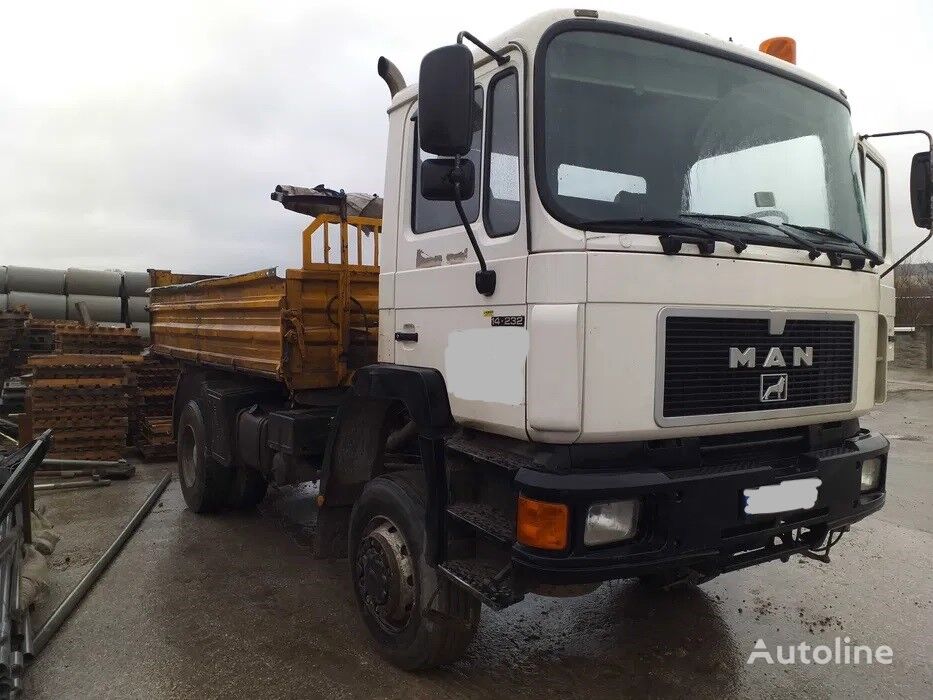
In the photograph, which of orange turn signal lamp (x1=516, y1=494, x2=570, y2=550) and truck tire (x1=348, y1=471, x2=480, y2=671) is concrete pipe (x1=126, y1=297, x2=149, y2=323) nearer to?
truck tire (x1=348, y1=471, x2=480, y2=671)

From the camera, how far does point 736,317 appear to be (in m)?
2.80

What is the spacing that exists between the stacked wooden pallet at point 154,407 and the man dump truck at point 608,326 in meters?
5.42

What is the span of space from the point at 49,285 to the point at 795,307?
15.0 m

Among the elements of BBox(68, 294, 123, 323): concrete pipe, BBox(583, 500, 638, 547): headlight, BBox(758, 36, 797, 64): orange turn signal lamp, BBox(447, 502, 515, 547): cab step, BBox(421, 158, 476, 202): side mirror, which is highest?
BBox(758, 36, 797, 64): orange turn signal lamp

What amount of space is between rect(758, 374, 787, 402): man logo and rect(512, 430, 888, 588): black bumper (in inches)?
10.7

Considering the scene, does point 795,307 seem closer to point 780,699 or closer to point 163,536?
point 780,699

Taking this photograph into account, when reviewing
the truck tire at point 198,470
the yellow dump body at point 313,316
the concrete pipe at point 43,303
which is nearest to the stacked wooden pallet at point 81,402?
the truck tire at point 198,470

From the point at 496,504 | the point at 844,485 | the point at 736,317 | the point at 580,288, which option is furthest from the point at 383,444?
the point at 844,485

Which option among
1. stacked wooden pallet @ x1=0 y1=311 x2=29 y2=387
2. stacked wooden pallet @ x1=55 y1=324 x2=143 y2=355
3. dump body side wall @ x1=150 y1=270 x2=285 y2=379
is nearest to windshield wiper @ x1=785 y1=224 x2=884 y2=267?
dump body side wall @ x1=150 y1=270 x2=285 y2=379

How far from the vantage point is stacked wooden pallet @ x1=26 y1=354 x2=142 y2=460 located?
774 centimetres

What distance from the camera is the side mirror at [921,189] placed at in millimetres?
3725

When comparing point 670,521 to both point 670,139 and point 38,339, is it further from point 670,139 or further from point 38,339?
point 38,339

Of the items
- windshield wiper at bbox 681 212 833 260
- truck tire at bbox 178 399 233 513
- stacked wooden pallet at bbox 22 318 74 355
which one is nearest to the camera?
windshield wiper at bbox 681 212 833 260

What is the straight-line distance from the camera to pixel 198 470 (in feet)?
19.3
